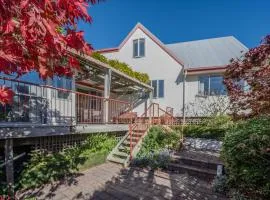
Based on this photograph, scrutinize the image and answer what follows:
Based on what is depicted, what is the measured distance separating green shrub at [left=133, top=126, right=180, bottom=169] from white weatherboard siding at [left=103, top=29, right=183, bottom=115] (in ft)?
18.4

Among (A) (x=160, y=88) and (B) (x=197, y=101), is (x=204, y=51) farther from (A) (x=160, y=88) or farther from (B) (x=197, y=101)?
(A) (x=160, y=88)

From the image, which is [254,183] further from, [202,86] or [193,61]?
[193,61]

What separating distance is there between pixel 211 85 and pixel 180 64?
2.70 m

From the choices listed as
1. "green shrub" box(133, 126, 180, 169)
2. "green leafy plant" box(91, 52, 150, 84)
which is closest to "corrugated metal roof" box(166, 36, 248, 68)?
"green leafy plant" box(91, 52, 150, 84)

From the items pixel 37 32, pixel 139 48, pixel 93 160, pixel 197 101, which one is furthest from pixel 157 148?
pixel 139 48

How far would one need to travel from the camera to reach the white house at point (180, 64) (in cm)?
1504

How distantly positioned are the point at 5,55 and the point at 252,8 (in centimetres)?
1496

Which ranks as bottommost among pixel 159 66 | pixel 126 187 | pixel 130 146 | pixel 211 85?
pixel 126 187

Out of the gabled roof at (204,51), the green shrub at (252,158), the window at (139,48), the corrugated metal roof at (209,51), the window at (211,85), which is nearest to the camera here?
the green shrub at (252,158)

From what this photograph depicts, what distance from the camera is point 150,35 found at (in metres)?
16.7

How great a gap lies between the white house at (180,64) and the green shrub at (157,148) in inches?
217

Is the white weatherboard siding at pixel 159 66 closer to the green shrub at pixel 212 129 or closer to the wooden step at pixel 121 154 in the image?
the green shrub at pixel 212 129

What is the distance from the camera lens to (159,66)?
53.7 feet

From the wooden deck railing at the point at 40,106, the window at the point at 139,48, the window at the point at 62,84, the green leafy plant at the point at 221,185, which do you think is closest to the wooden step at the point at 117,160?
the wooden deck railing at the point at 40,106
